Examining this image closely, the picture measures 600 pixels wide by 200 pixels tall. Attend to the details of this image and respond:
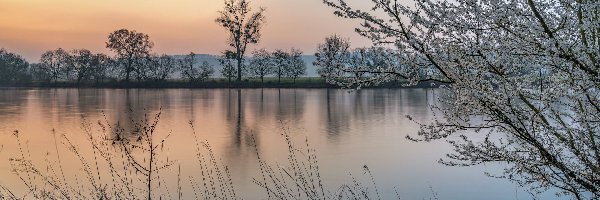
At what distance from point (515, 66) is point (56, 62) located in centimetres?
11267

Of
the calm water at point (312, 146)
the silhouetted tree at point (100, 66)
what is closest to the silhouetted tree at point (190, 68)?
the silhouetted tree at point (100, 66)

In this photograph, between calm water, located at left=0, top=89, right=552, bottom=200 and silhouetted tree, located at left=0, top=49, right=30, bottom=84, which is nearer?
calm water, located at left=0, top=89, right=552, bottom=200

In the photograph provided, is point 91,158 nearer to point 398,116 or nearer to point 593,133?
point 593,133

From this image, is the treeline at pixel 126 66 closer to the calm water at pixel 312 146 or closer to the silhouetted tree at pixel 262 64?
the silhouetted tree at pixel 262 64

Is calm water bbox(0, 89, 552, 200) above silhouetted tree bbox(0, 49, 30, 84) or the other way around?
the other way around

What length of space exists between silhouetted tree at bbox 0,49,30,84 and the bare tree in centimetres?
9996

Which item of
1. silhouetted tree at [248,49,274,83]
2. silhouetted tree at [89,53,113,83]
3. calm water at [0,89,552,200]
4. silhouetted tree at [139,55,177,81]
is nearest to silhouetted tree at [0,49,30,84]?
silhouetted tree at [89,53,113,83]

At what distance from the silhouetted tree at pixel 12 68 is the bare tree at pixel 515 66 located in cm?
9996

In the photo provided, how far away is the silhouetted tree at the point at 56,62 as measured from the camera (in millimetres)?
100275

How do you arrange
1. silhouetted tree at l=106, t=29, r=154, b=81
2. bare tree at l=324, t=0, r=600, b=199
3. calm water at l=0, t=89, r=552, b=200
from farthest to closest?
silhouetted tree at l=106, t=29, r=154, b=81, calm water at l=0, t=89, r=552, b=200, bare tree at l=324, t=0, r=600, b=199

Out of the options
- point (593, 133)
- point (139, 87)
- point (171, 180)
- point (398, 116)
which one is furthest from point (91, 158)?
point (139, 87)

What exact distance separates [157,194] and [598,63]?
358 inches

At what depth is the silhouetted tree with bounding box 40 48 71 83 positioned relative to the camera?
100 meters

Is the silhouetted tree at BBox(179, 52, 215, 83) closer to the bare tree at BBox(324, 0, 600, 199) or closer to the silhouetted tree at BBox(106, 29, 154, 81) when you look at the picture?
the silhouetted tree at BBox(106, 29, 154, 81)
